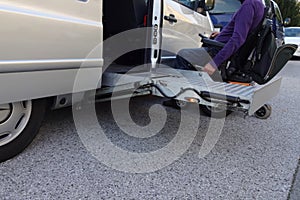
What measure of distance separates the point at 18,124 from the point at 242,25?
2.14 meters

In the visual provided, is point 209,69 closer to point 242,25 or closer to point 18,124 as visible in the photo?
point 242,25

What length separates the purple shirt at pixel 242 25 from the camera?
2.60 m

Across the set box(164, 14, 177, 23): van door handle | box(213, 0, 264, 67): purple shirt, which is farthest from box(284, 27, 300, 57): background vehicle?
box(213, 0, 264, 67): purple shirt

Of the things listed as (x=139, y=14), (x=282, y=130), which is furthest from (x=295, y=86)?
(x=139, y=14)

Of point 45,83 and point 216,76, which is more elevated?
point 45,83

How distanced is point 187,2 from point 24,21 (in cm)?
277

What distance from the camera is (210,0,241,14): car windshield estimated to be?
6.88 m

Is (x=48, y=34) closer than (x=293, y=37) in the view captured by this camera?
Yes

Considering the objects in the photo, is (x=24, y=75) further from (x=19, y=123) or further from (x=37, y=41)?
(x=19, y=123)

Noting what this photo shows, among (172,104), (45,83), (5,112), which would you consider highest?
(45,83)

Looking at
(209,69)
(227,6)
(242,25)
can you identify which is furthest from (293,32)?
(209,69)

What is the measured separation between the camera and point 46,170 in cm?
193

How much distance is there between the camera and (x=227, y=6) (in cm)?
696

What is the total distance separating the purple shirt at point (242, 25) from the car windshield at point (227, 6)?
4.57 m
